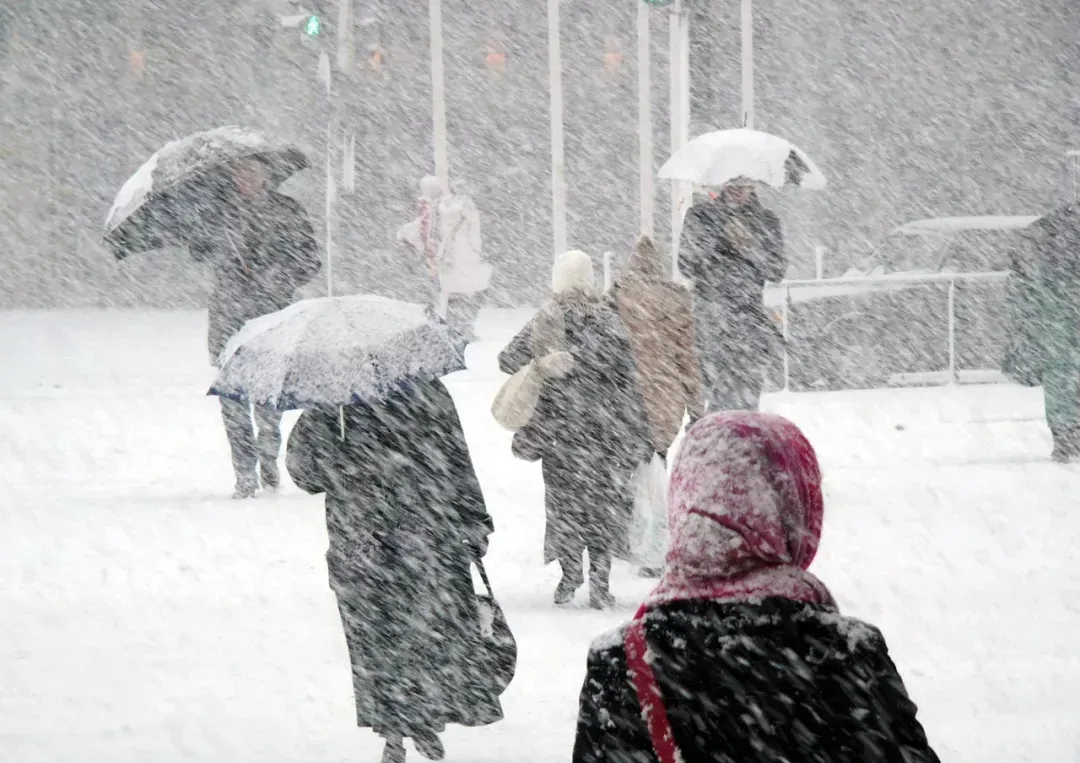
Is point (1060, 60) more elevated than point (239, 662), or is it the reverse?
point (1060, 60)

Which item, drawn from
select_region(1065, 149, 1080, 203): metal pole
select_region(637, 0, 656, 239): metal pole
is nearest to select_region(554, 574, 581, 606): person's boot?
select_region(637, 0, 656, 239): metal pole

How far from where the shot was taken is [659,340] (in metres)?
8.16

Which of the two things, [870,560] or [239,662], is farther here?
[870,560]

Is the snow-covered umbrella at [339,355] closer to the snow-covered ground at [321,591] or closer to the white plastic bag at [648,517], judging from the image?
the snow-covered ground at [321,591]

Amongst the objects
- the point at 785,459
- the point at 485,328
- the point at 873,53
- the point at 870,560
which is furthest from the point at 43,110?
the point at 785,459

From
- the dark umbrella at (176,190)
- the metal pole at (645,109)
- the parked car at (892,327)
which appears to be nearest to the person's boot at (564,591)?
the dark umbrella at (176,190)

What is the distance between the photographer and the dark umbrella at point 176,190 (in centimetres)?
1008

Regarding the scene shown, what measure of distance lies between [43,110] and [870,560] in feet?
63.4

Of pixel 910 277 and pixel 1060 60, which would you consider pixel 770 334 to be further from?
pixel 1060 60

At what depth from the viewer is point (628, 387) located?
7566 mm

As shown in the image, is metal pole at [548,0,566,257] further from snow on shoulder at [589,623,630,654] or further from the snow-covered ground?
snow on shoulder at [589,623,630,654]

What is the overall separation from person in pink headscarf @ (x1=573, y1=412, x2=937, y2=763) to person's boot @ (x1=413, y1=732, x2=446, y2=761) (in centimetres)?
268

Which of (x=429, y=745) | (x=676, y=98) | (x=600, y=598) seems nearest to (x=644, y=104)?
(x=676, y=98)

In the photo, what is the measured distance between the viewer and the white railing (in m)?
15.6
